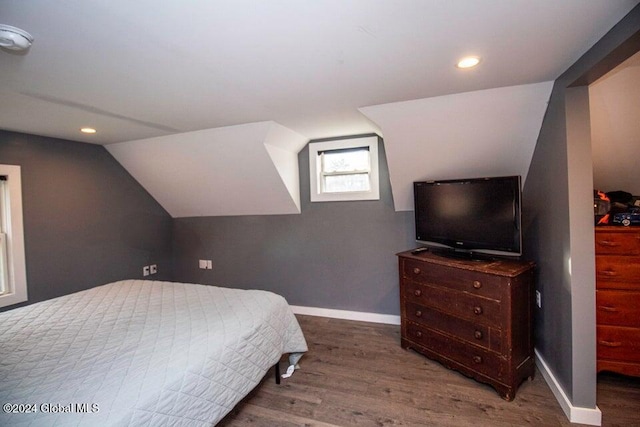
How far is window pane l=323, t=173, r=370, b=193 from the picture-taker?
10.8 ft

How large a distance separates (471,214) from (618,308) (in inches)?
43.8

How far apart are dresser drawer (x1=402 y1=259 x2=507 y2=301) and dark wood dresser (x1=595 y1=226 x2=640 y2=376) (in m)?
0.71

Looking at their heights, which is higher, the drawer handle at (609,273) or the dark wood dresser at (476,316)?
the drawer handle at (609,273)

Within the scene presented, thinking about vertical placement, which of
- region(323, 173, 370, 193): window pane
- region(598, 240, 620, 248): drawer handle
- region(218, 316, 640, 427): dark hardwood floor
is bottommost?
region(218, 316, 640, 427): dark hardwood floor

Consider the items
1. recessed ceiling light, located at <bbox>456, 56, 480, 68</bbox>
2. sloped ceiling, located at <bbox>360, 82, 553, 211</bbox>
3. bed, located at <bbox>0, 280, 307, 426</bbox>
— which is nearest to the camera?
bed, located at <bbox>0, 280, 307, 426</bbox>

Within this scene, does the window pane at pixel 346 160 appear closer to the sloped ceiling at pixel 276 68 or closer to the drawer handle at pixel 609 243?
the sloped ceiling at pixel 276 68

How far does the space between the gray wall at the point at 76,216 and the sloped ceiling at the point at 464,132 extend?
319 centimetres

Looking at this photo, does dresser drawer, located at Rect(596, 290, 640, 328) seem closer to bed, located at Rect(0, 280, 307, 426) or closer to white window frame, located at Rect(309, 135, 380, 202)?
white window frame, located at Rect(309, 135, 380, 202)

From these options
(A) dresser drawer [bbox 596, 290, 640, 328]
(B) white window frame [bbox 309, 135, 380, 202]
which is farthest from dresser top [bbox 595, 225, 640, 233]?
(B) white window frame [bbox 309, 135, 380, 202]

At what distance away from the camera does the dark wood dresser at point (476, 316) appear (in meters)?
1.97

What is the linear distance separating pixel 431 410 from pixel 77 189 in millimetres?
4002

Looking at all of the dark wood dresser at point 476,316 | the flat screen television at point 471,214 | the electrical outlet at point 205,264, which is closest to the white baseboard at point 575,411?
the dark wood dresser at point 476,316

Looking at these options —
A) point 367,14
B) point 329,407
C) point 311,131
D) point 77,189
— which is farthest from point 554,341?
point 77,189

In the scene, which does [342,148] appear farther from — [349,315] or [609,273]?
[609,273]
